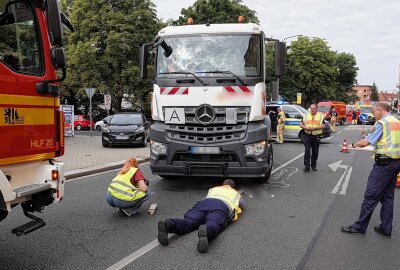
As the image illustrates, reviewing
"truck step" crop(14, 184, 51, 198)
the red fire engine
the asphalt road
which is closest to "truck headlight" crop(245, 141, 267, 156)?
the asphalt road

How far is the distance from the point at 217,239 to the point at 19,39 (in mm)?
3224

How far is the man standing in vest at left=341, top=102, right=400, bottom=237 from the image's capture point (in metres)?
5.54

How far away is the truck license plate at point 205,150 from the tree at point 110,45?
93.4 ft

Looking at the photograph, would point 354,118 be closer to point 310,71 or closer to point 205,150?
point 310,71

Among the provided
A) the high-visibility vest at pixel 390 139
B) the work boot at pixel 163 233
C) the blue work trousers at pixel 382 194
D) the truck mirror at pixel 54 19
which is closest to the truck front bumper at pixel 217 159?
the blue work trousers at pixel 382 194

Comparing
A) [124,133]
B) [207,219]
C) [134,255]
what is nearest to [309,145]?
[207,219]

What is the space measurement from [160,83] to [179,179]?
8.51 feet

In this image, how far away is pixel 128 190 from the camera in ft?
20.6

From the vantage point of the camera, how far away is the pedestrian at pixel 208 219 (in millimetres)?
5055

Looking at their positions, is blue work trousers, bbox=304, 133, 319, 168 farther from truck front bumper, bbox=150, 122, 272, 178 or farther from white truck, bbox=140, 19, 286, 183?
truck front bumper, bbox=150, 122, 272, 178

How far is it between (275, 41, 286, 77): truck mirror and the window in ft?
16.9

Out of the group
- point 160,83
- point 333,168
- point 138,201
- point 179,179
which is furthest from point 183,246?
point 333,168

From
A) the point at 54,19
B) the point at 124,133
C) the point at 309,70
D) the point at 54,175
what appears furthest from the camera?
the point at 309,70

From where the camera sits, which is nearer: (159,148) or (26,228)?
(26,228)
